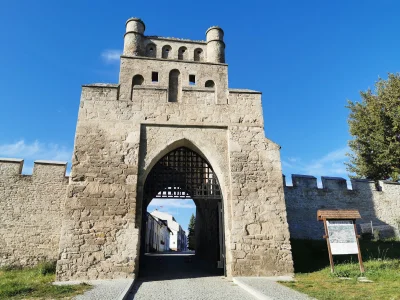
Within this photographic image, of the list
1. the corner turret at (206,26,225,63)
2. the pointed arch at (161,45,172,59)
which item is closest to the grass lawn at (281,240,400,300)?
the corner turret at (206,26,225,63)

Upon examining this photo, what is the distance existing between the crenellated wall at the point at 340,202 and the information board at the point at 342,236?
540 cm

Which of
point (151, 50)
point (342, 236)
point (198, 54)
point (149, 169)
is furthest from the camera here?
point (198, 54)

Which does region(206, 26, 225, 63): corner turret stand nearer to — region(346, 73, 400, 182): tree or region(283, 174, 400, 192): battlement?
region(283, 174, 400, 192): battlement

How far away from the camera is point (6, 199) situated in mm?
10109

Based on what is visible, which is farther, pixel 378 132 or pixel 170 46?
pixel 378 132

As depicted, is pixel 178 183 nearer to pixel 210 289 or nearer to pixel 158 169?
pixel 158 169

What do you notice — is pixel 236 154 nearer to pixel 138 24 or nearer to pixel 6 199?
pixel 138 24

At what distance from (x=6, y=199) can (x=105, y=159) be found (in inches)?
190

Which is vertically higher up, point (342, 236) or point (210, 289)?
point (342, 236)

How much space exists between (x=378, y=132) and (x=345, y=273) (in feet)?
38.1

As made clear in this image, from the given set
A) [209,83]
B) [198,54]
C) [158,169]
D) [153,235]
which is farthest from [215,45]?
[153,235]

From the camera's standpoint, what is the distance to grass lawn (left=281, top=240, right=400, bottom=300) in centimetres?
512

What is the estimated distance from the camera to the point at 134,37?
11000 millimetres

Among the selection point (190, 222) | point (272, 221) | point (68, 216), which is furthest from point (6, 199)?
point (190, 222)
